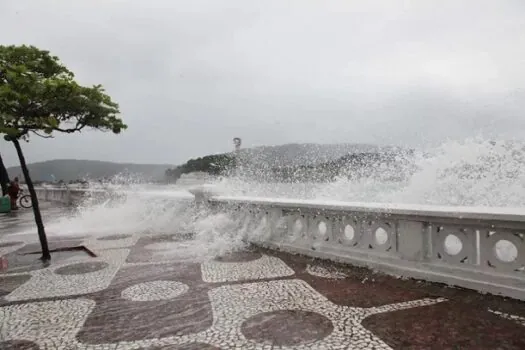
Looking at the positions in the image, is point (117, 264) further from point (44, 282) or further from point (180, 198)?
point (180, 198)

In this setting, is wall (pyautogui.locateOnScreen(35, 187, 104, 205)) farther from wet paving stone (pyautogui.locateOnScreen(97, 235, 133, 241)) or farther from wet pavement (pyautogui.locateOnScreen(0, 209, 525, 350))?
wet pavement (pyautogui.locateOnScreen(0, 209, 525, 350))

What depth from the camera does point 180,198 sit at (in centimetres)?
959

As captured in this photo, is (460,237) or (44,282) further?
(44,282)

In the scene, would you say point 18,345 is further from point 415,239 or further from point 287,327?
point 415,239

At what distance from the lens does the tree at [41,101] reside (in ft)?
18.3

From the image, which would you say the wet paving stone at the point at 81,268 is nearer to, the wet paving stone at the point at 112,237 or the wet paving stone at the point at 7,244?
the wet paving stone at the point at 112,237

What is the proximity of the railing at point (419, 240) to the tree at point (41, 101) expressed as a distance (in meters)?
3.82

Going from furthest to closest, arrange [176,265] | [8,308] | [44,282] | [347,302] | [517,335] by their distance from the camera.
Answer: [176,265] → [44,282] → [8,308] → [347,302] → [517,335]

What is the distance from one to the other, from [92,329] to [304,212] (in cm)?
343

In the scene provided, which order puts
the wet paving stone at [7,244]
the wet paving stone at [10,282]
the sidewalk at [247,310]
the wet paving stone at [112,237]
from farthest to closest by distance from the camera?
the wet paving stone at [112,237] < the wet paving stone at [7,244] < the wet paving stone at [10,282] < the sidewalk at [247,310]

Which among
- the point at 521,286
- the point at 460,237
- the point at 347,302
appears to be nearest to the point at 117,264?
the point at 347,302

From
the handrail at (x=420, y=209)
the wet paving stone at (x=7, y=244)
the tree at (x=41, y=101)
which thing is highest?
the tree at (x=41, y=101)

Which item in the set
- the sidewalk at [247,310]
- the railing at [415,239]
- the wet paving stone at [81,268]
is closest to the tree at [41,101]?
the wet paving stone at [81,268]

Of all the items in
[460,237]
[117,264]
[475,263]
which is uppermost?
[460,237]
